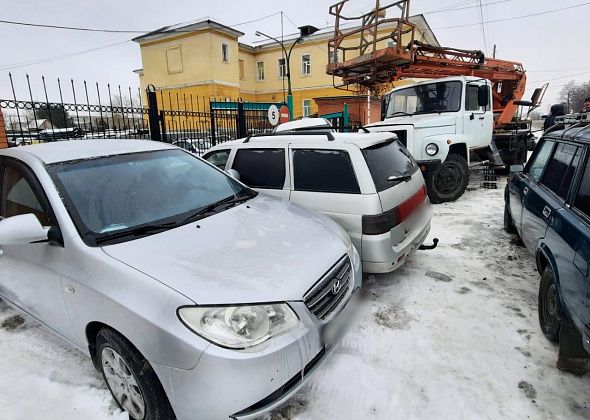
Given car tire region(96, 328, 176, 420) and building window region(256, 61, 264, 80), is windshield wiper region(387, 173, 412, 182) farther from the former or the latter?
building window region(256, 61, 264, 80)

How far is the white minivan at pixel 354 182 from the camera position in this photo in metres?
3.19

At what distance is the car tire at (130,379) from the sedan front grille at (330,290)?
2.98ft

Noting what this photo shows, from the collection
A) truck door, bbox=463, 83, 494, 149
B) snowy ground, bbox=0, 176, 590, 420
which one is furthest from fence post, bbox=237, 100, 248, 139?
snowy ground, bbox=0, 176, 590, 420

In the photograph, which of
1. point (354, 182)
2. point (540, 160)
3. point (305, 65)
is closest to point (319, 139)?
point (354, 182)

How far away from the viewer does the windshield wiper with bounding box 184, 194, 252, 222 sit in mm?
2631

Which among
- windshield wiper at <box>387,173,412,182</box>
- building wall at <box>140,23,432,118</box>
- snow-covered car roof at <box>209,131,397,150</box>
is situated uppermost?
building wall at <box>140,23,432,118</box>

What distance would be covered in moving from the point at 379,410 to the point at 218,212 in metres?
1.73

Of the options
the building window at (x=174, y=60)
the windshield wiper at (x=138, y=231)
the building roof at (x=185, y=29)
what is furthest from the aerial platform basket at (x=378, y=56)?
the building window at (x=174, y=60)

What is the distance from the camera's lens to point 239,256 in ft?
6.99

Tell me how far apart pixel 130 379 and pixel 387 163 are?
9.36ft

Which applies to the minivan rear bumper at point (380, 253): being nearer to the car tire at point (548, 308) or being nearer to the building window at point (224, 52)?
the car tire at point (548, 308)

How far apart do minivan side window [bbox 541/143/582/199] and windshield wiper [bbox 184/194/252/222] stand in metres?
2.58

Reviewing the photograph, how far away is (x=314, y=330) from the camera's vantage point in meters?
2.00

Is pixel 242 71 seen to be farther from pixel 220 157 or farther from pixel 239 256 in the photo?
pixel 239 256
